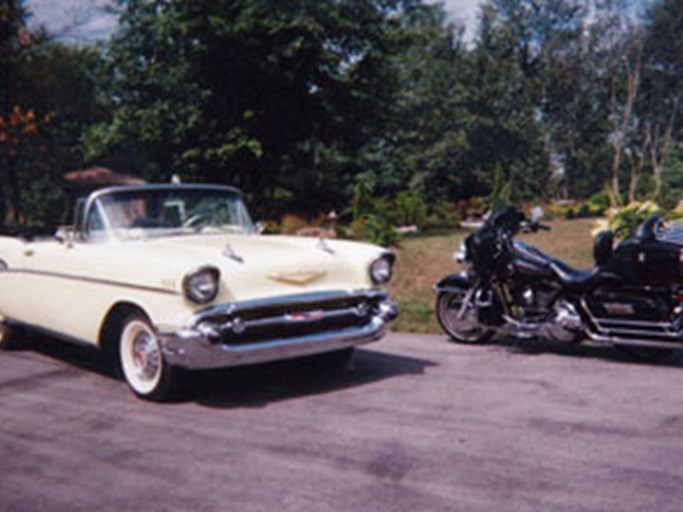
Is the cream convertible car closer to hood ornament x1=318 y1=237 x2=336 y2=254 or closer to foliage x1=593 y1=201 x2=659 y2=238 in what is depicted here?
hood ornament x1=318 y1=237 x2=336 y2=254

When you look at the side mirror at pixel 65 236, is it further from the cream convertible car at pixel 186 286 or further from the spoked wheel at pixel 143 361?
the spoked wheel at pixel 143 361

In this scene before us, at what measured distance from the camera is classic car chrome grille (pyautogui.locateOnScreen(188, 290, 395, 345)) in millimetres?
5273

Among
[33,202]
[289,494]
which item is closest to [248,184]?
[289,494]

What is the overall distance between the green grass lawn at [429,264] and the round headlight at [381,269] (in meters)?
2.29

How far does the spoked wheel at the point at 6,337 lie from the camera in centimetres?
782

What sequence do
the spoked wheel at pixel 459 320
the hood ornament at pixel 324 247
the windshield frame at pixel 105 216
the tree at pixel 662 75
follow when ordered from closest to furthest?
1. the hood ornament at pixel 324 247
2. the windshield frame at pixel 105 216
3. the spoked wheel at pixel 459 320
4. the tree at pixel 662 75

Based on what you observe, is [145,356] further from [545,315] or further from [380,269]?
[545,315]

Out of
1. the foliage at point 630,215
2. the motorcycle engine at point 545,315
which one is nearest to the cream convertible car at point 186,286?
the motorcycle engine at point 545,315

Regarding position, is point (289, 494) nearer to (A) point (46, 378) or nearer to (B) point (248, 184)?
(A) point (46, 378)

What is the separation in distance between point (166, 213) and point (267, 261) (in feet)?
5.06

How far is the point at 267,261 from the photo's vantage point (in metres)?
5.64

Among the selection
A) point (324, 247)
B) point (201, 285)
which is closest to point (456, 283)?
point (324, 247)

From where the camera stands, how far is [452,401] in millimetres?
5453

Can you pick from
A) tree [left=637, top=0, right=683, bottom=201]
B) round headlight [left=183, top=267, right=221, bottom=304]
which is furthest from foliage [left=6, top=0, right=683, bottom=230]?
round headlight [left=183, top=267, right=221, bottom=304]
